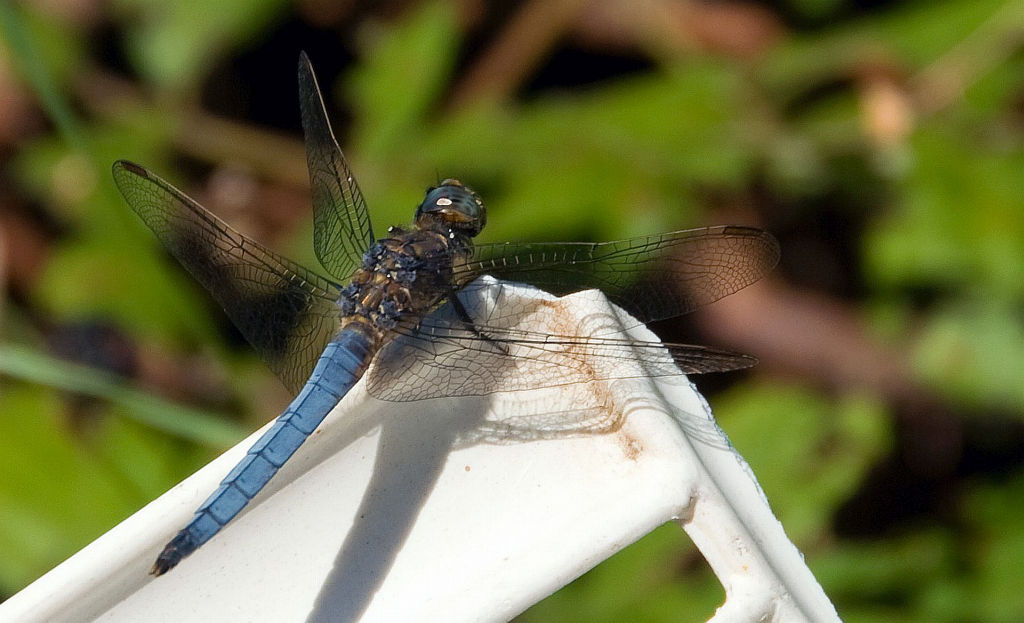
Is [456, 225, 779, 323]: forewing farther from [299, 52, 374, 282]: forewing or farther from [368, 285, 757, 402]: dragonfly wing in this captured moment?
[299, 52, 374, 282]: forewing

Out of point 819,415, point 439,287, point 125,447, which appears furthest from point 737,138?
point 125,447

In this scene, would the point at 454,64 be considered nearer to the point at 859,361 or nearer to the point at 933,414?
the point at 859,361

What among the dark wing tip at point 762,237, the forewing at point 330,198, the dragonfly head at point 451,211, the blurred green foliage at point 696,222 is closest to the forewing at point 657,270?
the dark wing tip at point 762,237

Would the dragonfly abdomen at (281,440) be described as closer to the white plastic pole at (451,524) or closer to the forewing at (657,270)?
the white plastic pole at (451,524)

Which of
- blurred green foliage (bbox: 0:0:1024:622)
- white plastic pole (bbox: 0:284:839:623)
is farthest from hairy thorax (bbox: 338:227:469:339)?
white plastic pole (bbox: 0:284:839:623)

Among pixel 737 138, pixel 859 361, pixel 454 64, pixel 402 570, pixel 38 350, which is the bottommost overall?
pixel 402 570

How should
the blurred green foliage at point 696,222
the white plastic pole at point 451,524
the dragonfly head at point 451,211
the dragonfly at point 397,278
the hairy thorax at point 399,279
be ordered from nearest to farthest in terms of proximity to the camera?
the white plastic pole at point 451,524, the dragonfly at point 397,278, the hairy thorax at point 399,279, the dragonfly head at point 451,211, the blurred green foliage at point 696,222

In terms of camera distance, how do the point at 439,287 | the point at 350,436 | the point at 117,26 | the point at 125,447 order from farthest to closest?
1. the point at 117,26
2. the point at 125,447
3. the point at 439,287
4. the point at 350,436

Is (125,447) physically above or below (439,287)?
above
